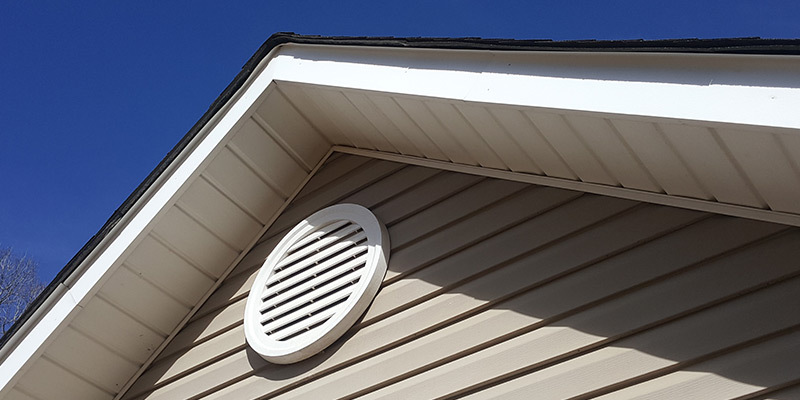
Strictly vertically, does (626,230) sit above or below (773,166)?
below

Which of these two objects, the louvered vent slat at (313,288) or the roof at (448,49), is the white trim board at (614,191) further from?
the louvered vent slat at (313,288)

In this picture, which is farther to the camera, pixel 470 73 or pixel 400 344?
pixel 400 344

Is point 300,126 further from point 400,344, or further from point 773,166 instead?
point 773,166

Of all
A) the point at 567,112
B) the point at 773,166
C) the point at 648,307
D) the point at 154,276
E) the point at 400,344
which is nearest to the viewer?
the point at 773,166

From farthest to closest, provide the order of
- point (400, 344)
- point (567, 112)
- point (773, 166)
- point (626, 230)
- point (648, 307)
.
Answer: point (400, 344) → point (626, 230) → point (648, 307) → point (567, 112) → point (773, 166)

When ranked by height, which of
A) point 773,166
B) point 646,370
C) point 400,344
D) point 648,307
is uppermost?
point 773,166

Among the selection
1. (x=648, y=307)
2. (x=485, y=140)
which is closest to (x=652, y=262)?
(x=648, y=307)

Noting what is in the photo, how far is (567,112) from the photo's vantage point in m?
2.57

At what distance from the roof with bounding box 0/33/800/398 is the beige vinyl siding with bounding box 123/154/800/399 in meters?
0.16

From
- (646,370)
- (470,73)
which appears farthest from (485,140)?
(646,370)

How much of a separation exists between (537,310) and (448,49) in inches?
40.9

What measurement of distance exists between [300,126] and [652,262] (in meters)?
2.10

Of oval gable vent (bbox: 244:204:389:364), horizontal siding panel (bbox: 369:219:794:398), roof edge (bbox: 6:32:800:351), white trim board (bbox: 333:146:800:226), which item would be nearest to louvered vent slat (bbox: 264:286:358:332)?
oval gable vent (bbox: 244:204:389:364)

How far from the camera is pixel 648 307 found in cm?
275
